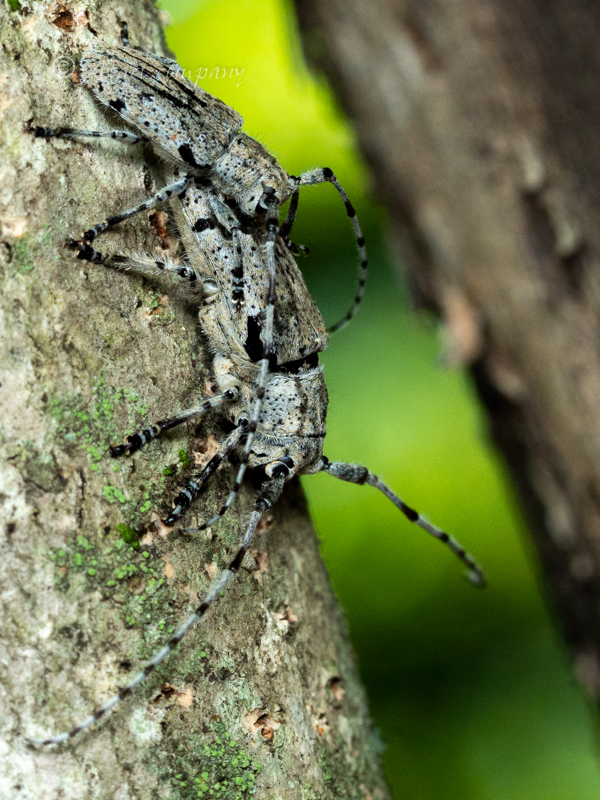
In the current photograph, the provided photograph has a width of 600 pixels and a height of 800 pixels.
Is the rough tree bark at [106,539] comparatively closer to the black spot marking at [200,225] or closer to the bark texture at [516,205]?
the black spot marking at [200,225]

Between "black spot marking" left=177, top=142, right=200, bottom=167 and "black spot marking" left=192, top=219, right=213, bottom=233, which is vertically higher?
"black spot marking" left=177, top=142, right=200, bottom=167

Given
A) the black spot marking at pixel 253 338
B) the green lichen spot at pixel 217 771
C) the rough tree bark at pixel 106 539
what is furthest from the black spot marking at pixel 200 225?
the green lichen spot at pixel 217 771

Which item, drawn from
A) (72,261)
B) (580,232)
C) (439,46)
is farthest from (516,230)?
(72,261)

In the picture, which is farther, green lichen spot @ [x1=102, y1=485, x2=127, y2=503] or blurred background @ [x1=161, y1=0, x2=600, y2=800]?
blurred background @ [x1=161, y1=0, x2=600, y2=800]

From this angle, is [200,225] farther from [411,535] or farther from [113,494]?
[411,535]

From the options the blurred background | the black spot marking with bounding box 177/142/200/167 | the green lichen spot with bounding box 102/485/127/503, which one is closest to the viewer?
the green lichen spot with bounding box 102/485/127/503

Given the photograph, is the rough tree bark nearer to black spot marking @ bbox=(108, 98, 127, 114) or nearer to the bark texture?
black spot marking @ bbox=(108, 98, 127, 114)

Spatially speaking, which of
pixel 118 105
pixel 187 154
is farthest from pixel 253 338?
pixel 118 105

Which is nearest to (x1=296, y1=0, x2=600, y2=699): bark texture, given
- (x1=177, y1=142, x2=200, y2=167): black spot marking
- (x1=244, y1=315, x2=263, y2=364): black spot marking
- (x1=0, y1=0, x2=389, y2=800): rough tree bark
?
(x1=244, y1=315, x2=263, y2=364): black spot marking
